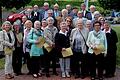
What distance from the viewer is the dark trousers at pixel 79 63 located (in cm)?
1285

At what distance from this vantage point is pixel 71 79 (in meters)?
12.7

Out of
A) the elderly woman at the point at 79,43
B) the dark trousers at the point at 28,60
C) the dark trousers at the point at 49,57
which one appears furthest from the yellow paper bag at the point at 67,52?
the dark trousers at the point at 28,60

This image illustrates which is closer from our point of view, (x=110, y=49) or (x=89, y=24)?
(x=89, y=24)

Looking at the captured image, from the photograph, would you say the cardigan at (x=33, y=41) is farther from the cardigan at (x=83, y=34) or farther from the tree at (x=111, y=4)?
the tree at (x=111, y=4)

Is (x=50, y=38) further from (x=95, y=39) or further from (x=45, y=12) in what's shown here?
(x=45, y=12)

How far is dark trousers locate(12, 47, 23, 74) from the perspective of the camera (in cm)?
1312

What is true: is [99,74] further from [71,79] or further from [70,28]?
[70,28]

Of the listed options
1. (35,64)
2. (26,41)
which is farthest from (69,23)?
(35,64)

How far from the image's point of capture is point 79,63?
42.7 ft

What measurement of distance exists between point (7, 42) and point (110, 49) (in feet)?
10.9

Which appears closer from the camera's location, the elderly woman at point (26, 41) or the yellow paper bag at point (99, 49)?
the yellow paper bag at point (99, 49)

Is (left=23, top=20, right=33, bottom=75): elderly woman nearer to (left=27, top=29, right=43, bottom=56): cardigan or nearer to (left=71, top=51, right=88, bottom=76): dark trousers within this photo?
(left=27, top=29, right=43, bottom=56): cardigan

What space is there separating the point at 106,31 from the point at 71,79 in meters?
1.92

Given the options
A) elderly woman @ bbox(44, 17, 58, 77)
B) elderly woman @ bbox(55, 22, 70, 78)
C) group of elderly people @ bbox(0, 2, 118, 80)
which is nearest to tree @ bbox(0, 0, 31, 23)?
group of elderly people @ bbox(0, 2, 118, 80)
